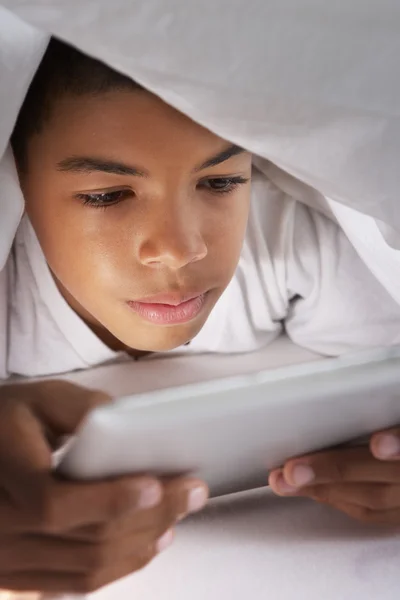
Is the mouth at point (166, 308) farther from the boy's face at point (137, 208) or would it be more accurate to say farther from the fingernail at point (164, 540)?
the fingernail at point (164, 540)

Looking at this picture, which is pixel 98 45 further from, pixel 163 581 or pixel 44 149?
pixel 163 581

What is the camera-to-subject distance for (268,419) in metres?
0.38

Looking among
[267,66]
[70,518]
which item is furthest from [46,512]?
[267,66]

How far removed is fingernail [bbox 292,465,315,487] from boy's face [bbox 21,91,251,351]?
0.48 ft

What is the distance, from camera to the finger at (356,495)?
1.57ft

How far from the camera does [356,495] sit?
1.57 ft

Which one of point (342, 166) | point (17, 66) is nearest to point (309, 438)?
point (342, 166)

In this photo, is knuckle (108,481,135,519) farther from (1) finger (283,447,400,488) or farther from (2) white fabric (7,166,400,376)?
(2) white fabric (7,166,400,376)

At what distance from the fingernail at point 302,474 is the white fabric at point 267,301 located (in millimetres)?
246

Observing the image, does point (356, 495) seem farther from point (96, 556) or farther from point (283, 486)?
point (96, 556)

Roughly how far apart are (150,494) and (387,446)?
0.16 metres

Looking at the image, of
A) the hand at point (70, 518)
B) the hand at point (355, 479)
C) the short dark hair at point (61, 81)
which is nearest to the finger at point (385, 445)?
the hand at point (355, 479)

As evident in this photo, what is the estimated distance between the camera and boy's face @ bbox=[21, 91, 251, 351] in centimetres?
43

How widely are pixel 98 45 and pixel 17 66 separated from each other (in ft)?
0.19
